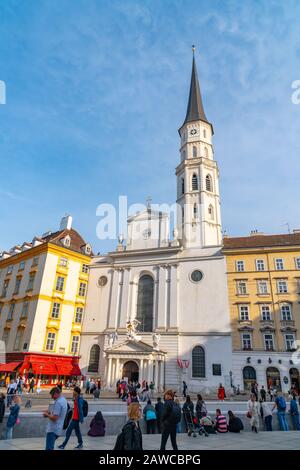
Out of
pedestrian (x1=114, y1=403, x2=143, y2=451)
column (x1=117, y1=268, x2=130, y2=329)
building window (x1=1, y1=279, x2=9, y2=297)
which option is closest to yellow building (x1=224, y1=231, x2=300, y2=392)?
column (x1=117, y1=268, x2=130, y2=329)

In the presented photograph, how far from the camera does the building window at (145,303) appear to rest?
39.8 meters

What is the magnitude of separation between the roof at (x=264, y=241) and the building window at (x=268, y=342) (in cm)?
1005

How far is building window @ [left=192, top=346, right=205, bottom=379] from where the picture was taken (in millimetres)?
34688

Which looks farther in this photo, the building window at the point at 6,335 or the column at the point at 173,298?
the building window at the point at 6,335

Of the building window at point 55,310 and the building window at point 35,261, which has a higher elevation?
the building window at point 35,261

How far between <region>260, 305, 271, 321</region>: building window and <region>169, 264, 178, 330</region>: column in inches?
381

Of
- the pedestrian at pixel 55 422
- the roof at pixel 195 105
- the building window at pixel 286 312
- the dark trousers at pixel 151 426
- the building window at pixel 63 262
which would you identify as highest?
the roof at pixel 195 105

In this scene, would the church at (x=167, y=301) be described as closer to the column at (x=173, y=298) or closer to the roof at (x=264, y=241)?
the column at (x=173, y=298)

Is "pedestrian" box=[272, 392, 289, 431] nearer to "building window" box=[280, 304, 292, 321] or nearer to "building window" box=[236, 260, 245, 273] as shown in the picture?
"building window" box=[280, 304, 292, 321]

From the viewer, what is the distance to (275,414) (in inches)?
575

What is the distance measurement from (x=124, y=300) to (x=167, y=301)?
19.0ft

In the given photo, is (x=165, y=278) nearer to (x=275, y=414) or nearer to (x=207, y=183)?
(x=207, y=183)

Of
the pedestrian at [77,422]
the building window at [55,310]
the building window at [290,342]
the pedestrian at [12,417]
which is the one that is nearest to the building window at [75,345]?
the building window at [55,310]
